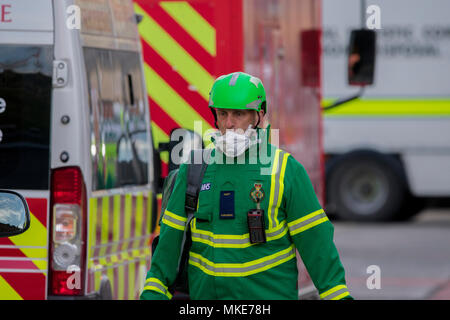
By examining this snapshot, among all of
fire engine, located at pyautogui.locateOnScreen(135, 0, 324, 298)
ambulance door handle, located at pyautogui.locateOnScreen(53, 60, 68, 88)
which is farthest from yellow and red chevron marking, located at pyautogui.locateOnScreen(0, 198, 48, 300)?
fire engine, located at pyautogui.locateOnScreen(135, 0, 324, 298)

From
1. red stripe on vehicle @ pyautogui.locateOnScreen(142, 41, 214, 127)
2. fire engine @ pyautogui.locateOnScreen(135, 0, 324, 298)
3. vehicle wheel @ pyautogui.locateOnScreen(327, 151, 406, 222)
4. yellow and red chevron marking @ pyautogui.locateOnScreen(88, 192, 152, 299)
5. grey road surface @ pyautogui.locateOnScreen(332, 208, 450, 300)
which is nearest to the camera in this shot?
yellow and red chevron marking @ pyautogui.locateOnScreen(88, 192, 152, 299)

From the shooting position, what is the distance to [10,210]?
5.52m

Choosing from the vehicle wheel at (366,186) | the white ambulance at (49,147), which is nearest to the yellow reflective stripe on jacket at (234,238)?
the white ambulance at (49,147)

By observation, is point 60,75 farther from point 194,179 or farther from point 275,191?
point 275,191

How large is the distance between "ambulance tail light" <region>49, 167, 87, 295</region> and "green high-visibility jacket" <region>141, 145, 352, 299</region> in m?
1.56

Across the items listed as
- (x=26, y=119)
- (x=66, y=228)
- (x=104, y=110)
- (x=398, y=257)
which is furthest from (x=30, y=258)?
(x=398, y=257)

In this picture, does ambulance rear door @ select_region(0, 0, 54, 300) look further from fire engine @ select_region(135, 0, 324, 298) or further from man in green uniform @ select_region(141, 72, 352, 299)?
man in green uniform @ select_region(141, 72, 352, 299)

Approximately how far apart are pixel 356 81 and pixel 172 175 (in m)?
3.55

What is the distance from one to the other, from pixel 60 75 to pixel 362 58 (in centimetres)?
306

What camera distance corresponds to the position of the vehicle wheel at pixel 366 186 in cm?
1647

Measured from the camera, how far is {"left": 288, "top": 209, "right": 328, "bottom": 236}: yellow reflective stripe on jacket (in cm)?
397

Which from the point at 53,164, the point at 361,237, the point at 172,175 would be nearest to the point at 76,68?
the point at 53,164

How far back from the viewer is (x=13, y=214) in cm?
552
